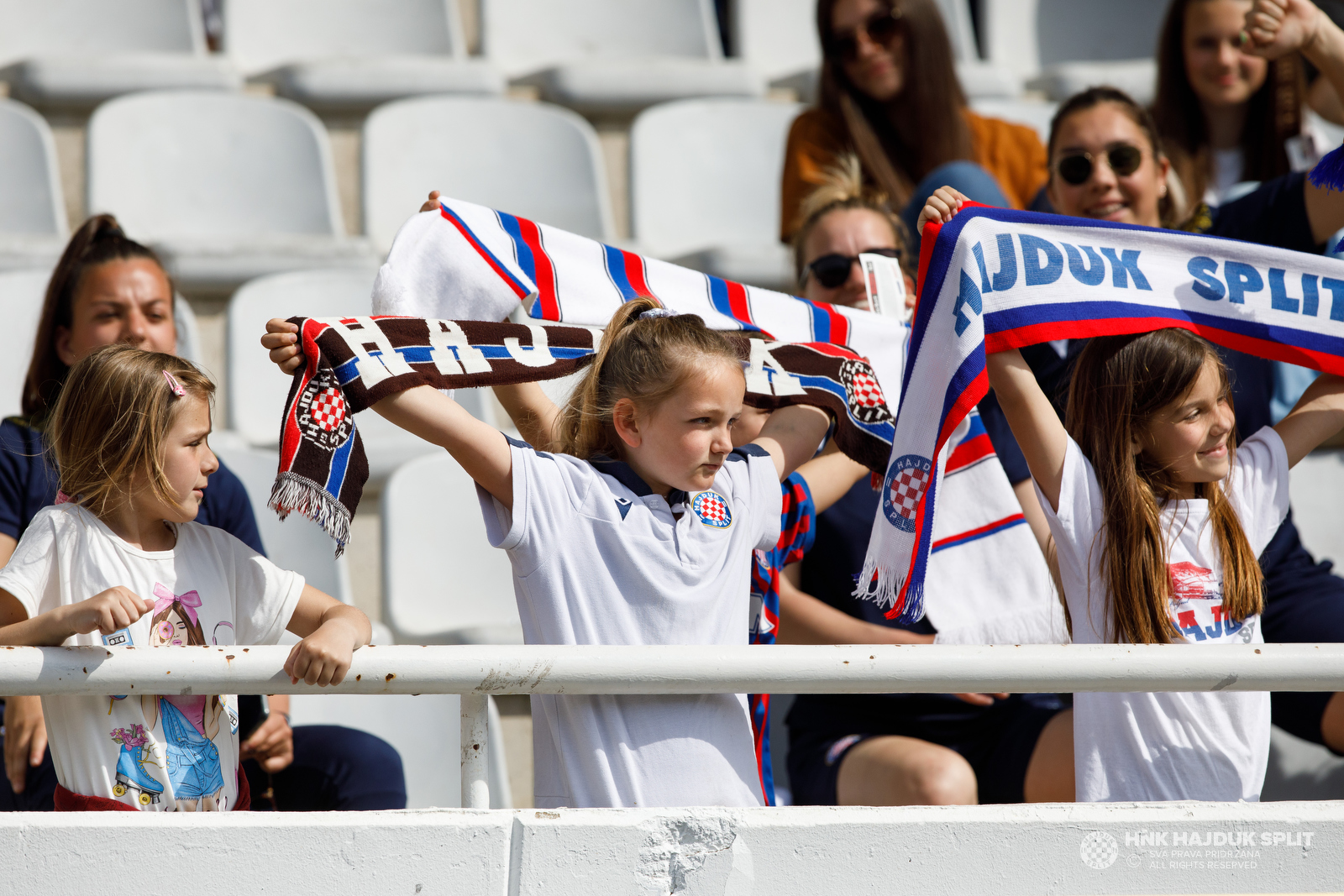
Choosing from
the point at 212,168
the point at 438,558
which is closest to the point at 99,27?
the point at 212,168

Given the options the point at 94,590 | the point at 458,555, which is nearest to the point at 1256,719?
the point at 94,590

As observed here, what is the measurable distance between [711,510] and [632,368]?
22 cm

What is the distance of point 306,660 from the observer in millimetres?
1315

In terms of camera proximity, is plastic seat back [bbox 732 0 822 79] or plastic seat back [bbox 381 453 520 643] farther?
plastic seat back [bbox 732 0 822 79]

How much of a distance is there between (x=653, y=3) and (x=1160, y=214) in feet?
8.01

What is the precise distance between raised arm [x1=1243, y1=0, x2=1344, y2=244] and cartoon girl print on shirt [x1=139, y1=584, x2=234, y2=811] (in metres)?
1.85

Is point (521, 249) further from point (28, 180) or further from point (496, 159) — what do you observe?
point (28, 180)

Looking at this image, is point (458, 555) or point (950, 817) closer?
point (950, 817)

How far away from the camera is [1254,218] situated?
2391 millimetres

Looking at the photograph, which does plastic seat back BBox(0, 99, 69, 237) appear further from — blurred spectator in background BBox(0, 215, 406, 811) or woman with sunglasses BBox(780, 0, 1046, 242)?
woman with sunglasses BBox(780, 0, 1046, 242)

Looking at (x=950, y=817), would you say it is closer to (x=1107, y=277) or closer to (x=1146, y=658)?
(x=1146, y=658)

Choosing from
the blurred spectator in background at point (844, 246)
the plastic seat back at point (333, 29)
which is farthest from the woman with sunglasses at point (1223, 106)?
the plastic seat back at point (333, 29)

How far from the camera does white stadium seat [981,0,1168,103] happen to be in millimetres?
4816

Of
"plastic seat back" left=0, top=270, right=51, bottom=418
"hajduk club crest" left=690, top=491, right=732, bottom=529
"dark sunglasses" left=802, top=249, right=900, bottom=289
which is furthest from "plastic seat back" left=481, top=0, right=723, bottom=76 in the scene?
"hajduk club crest" left=690, top=491, right=732, bottom=529
